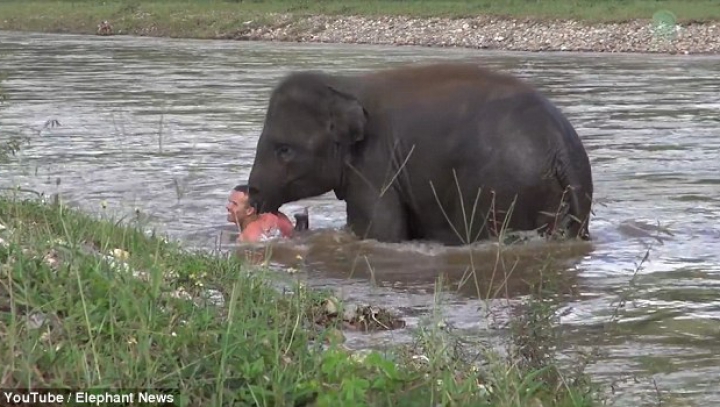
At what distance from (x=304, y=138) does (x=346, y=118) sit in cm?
33

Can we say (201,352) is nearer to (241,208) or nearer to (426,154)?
(426,154)

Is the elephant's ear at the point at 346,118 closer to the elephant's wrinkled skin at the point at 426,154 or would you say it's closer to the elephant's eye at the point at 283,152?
the elephant's wrinkled skin at the point at 426,154

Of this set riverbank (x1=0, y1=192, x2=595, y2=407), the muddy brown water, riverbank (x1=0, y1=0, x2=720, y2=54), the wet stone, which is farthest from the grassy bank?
riverbank (x1=0, y1=192, x2=595, y2=407)

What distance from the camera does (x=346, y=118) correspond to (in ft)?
31.7

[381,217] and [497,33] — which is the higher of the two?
[381,217]

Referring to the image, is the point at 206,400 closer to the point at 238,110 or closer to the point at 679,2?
the point at 238,110

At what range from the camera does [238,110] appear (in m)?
19.9

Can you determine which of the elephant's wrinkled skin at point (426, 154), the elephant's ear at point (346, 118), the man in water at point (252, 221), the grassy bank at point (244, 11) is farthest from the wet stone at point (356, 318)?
the grassy bank at point (244, 11)

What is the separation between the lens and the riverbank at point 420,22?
127 feet

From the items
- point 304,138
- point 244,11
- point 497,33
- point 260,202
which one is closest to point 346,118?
point 304,138

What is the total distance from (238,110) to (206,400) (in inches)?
601

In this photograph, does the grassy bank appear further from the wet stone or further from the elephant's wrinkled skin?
the wet stone

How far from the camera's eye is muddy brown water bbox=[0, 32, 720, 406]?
7.26 metres

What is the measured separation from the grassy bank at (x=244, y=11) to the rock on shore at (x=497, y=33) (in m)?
0.77
